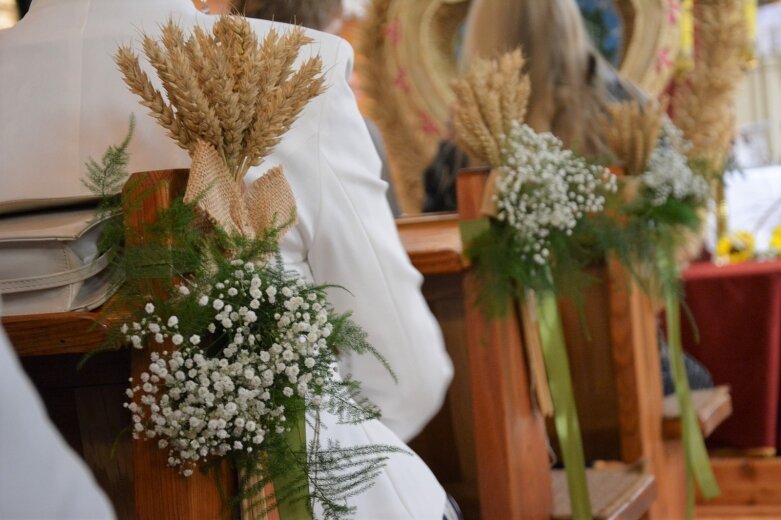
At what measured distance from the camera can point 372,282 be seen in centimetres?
167

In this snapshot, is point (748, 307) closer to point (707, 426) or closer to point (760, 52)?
point (707, 426)

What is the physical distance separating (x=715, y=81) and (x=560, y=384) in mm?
1608

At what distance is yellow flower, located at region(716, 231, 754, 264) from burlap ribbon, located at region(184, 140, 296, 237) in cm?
481

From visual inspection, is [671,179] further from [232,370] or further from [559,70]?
[232,370]

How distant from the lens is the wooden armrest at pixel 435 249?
2.24 metres

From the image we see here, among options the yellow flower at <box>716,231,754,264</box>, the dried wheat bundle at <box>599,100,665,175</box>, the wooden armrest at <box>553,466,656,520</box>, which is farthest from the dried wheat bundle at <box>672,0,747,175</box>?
the yellow flower at <box>716,231,754,264</box>

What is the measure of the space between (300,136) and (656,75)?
3091 millimetres

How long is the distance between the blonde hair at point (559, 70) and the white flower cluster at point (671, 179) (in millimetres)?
373

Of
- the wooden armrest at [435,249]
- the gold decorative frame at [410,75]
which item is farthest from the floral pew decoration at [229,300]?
the gold decorative frame at [410,75]

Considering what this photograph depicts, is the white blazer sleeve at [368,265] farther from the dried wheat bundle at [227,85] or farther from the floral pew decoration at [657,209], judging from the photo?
the floral pew decoration at [657,209]

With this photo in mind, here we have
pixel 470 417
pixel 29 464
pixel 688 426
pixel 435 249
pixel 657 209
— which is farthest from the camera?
pixel 688 426

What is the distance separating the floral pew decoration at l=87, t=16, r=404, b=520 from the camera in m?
1.32

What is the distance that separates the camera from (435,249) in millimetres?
Result: 2277

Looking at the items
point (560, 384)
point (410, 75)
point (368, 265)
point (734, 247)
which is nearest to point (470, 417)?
point (560, 384)
